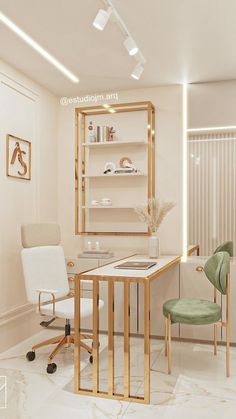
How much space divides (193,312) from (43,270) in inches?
56.4

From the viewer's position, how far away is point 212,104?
423cm

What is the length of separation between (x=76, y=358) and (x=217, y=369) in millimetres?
1260

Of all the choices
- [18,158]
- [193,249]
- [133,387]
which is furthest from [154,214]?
[133,387]

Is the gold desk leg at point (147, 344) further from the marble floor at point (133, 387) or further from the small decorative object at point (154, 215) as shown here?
the small decorative object at point (154, 215)

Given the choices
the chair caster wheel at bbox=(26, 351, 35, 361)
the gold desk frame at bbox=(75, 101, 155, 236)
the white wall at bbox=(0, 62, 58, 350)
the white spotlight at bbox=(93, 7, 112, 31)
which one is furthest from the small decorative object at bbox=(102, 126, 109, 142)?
the chair caster wheel at bbox=(26, 351, 35, 361)

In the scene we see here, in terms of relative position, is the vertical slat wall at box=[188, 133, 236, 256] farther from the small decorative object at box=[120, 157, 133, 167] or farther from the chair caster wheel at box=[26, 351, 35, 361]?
the chair caster wheel at box=[26, 351, 35, 361]

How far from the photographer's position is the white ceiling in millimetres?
2764

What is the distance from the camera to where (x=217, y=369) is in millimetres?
3203

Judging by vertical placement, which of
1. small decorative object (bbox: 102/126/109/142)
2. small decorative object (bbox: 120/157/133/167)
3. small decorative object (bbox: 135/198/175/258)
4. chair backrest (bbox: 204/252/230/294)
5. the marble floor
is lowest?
the marble floor

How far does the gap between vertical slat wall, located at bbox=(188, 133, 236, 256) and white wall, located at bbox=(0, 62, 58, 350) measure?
5.41 feet

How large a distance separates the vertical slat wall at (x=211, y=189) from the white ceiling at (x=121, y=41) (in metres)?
0.73

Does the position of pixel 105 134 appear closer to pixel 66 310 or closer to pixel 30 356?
pixel 66 310

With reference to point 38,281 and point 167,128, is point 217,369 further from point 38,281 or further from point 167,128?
point 167,128

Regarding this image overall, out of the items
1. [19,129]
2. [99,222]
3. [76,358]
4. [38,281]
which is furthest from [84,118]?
[76,358]
